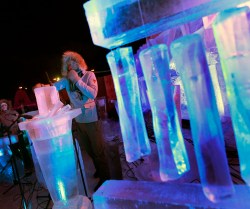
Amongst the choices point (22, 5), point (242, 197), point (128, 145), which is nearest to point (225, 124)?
point (242, 197)

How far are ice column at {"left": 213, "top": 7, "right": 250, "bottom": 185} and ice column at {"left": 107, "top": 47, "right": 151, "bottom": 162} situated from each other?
11.6 inches

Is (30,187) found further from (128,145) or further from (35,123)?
(128,145)

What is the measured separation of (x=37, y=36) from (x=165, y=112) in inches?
247

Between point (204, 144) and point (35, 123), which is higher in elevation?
point (35, 123)

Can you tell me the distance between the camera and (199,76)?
A: 0.55m

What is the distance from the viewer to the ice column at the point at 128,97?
741 millimetres

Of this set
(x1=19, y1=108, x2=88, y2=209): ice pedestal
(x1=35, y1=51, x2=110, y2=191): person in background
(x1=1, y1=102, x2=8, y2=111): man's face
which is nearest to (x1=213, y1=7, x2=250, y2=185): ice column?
(x1=19, y1=108, x2=88, y2=209): ice pedestal

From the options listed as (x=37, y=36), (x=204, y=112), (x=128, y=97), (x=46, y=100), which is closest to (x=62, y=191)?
(x=46, y=100)

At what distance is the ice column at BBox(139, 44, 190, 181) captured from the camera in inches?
25.5

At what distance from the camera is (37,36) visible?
6.08 metres

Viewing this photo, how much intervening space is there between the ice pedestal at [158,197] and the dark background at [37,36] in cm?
156

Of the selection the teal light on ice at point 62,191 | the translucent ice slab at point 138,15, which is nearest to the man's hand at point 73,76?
the teal light on ice at point 62,191

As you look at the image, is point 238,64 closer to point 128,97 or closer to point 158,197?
point 128,97

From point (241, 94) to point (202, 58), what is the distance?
130 millimetres
